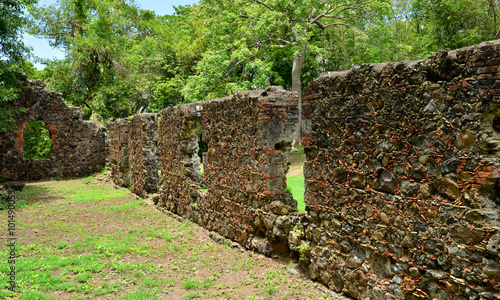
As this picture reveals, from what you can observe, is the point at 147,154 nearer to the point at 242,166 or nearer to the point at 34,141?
the point at 242,166

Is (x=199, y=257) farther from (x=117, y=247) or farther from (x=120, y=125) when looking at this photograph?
(x=120, y=125)

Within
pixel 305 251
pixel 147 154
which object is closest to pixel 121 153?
pixel 147 154

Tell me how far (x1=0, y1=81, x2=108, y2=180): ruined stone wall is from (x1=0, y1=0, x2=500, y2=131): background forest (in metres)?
1.12

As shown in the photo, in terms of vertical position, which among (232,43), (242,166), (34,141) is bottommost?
(242,166)

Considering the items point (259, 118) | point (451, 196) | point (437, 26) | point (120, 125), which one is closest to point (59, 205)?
point (120, 125)

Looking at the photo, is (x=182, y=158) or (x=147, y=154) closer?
(x=182, y=158)

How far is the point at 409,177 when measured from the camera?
3.72 m

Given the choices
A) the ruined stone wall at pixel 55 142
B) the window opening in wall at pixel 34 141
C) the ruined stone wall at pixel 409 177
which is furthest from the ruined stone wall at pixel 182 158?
the window opening in wall at pixel 34 141

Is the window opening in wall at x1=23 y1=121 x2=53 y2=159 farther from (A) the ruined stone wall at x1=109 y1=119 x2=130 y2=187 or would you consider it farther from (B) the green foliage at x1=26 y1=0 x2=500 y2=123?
(A) the ruined stone wall at x1=109 y1=119 x2=130 y2=187

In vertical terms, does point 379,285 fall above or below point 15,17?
below

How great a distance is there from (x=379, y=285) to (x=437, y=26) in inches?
729

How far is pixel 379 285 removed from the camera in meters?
4.02

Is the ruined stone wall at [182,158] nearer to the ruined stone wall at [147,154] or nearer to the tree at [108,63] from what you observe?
the ruined stone wall at [147,154]

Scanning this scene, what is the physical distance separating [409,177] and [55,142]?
18.9 metres
